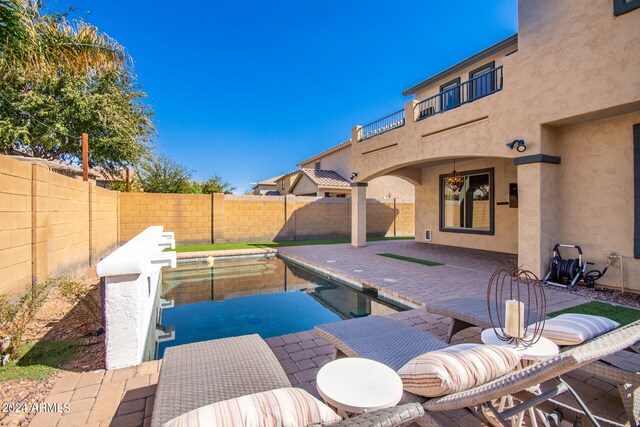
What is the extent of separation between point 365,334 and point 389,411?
1845 mm

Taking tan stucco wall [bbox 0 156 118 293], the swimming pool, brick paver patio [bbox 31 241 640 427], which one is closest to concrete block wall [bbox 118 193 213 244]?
the swimming pool

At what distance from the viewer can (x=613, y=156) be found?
21.7 feet

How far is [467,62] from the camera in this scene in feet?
39.5

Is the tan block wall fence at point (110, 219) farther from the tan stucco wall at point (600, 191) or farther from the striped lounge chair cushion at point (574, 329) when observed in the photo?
the tan stucco wall at point (600, 191)

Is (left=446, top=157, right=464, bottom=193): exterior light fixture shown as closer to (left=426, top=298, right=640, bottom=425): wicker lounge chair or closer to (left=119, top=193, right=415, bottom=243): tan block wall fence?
(left=119, top=193, right=415, bottom=243): tan block wall fence

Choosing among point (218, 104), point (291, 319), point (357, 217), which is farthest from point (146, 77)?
point (291, 319)

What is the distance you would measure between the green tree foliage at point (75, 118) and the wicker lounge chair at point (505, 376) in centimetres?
1367

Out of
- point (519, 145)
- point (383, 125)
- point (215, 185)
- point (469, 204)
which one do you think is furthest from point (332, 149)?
point (519, 145)

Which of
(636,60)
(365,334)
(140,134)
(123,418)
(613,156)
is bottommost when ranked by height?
(123,418)

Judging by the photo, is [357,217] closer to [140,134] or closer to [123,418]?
[123,418]

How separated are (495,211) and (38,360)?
491 inches

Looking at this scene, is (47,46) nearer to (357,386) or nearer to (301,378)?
(301,378)

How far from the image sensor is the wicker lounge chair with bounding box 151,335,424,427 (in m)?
1.80

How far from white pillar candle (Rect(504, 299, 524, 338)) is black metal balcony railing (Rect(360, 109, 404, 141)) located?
10136 millimetres
